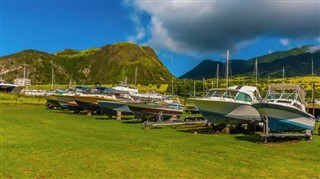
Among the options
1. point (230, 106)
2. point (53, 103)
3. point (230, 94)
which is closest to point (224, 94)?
point (230, 94)

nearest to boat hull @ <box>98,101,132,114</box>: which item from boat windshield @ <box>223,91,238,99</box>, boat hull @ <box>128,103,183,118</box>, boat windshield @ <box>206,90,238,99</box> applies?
boat hull @ <box>128,103,183,118</box>

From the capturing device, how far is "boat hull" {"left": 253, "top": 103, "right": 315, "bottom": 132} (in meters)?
18.4

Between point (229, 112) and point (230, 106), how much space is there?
0.52 metres

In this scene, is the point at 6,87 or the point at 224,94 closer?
the point at 224,94

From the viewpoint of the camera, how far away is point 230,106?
22031 mm

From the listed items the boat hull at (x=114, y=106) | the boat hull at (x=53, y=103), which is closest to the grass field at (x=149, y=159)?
the boat hull at (x=114, y=106)

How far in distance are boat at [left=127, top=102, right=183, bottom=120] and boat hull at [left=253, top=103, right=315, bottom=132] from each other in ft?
38.9

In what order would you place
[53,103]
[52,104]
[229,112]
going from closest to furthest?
[229,112] < [53,103] < [52,104]

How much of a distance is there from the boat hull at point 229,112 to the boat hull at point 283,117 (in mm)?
2975

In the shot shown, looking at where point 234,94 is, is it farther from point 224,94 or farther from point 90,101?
point 90,101

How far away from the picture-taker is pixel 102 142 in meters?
16.4

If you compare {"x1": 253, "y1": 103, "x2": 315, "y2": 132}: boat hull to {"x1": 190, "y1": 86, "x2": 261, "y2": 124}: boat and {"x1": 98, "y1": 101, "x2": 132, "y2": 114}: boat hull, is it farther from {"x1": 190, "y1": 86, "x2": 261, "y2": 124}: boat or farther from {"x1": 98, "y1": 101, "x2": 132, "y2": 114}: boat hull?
{"x1": 98, "y1": 101, "x2": 132, "y2": 114}: boat hull

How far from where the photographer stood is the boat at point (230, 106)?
22.1 meters

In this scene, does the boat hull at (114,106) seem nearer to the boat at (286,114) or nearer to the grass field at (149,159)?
the grass field at (149,159)
